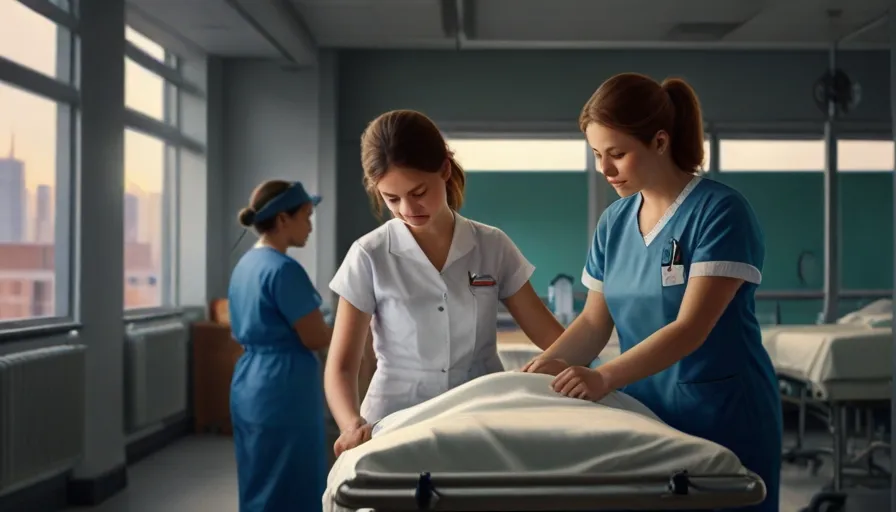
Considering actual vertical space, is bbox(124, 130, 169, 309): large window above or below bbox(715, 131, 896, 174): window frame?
below

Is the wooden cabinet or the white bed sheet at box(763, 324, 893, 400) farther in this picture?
the wooden cabinet

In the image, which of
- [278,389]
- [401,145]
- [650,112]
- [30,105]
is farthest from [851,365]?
[30,105]

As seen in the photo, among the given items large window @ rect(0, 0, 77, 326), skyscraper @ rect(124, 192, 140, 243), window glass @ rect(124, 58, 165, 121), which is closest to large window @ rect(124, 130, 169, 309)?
skyscraper @ rect(124, 192, 140, 243)

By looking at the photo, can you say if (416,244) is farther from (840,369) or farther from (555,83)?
(555,83)

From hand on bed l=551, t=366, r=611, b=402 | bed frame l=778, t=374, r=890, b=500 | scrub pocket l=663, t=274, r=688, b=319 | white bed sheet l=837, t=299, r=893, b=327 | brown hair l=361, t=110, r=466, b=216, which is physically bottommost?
bed frame l=778, t=374, r=890, b=500

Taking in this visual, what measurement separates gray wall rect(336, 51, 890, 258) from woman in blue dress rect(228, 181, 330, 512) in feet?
13.1

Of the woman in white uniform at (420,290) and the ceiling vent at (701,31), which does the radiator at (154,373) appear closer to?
the woman in white uniform at (420,290)

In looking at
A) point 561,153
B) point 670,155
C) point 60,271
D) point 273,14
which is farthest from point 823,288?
point 670,155

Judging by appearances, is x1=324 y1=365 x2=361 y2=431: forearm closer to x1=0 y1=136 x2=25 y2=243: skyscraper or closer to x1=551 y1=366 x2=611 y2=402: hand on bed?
x1=551 y1=366 x2=611 y2=402: hand on bed

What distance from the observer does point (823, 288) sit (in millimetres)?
6965

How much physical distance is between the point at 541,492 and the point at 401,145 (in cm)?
68

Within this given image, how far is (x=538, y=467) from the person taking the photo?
1169mm

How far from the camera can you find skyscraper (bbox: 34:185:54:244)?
4363 mm

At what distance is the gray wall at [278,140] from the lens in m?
6.85
